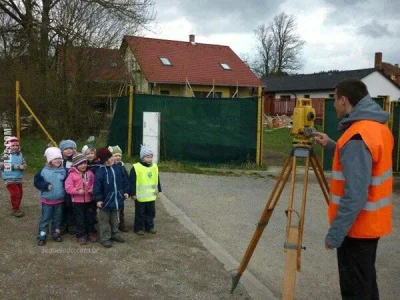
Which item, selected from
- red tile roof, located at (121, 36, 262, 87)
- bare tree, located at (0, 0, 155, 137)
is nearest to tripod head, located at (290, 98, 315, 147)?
bare tree, located at (0, 0, 155, 137)

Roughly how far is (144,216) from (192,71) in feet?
89.1

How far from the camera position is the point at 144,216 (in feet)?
19.9

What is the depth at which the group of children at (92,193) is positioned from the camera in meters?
5.53

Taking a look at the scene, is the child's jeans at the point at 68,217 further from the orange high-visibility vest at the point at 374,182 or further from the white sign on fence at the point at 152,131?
the white sign on fence at the point at 152,131

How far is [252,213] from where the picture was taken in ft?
24.0

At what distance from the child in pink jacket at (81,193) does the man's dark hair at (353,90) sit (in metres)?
3.57

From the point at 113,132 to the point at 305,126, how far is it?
1038 cm

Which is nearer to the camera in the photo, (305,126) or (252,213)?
(305,126)

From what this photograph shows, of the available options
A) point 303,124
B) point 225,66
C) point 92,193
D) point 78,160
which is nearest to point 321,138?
point 303,124

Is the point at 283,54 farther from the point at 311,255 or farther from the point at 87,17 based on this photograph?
the point at 311,255

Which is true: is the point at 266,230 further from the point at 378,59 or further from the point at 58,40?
the point at 378,59

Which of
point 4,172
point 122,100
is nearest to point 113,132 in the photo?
point 122,100

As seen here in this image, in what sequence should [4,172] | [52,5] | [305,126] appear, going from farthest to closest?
[52,5]
[4,172]
[305,126]

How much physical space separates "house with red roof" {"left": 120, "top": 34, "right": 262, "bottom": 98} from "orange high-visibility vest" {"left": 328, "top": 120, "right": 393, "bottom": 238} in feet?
85.9
